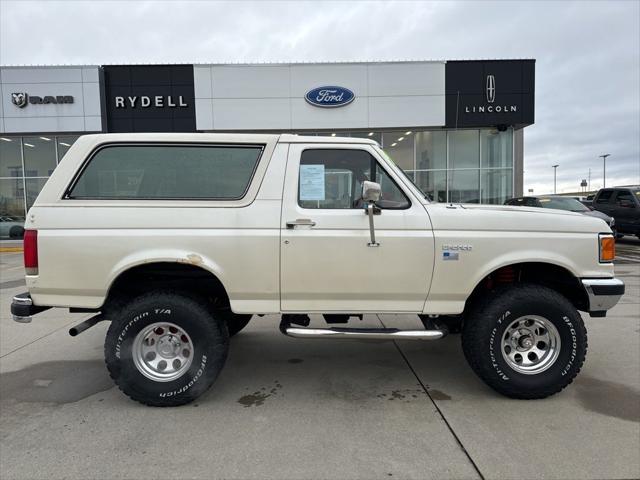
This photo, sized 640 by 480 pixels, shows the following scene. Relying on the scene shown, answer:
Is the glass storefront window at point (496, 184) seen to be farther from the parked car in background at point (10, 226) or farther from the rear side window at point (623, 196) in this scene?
the parked car in background at point (10, 226)

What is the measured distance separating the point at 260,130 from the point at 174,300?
604 inches

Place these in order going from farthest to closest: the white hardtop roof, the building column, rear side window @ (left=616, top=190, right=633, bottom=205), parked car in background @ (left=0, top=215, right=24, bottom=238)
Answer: the building column → parked car in background @ (left=0, top=215, right=24, bottom=238) → rear side window @ (left=616, top=190, right=633, bottom=205) → the white hardtop roof

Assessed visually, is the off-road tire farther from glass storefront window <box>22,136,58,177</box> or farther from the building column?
glass storefront window <box>22,136,58,177</box>

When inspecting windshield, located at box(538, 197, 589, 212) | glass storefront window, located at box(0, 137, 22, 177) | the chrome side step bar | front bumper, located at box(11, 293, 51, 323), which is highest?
glass storefront window, located at box(0, 137, 22, 177)

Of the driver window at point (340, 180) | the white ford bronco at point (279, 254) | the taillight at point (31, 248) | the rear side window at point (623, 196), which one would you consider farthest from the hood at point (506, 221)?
the rear side window at point (623, 196)

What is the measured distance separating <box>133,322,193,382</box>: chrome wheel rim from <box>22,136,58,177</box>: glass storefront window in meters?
18.7

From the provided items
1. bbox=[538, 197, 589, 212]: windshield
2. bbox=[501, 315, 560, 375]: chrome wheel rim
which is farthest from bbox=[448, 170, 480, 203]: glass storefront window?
bbox=[501, 315, 560, 375]: chrome wheel rim

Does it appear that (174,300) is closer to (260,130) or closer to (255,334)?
(255,334)

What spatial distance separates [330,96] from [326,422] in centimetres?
1604

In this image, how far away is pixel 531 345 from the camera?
11.6ft

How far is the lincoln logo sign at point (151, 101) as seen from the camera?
57.6ft

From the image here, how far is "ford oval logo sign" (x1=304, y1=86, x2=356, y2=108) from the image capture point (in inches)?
690

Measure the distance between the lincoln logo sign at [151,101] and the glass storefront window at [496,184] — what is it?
13.2 metres

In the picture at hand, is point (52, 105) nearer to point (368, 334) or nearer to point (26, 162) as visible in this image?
point (26, 162)
